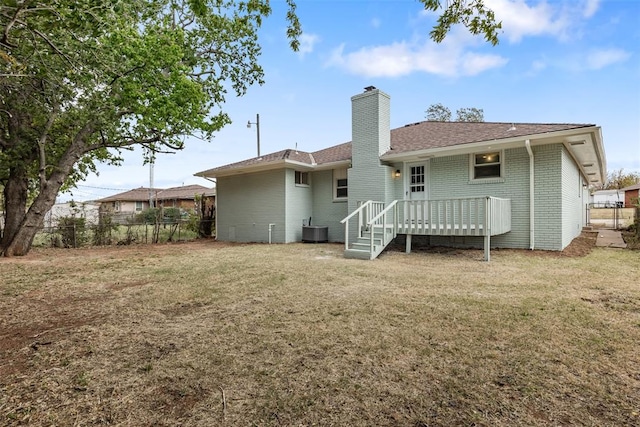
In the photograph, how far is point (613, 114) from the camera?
530 inches

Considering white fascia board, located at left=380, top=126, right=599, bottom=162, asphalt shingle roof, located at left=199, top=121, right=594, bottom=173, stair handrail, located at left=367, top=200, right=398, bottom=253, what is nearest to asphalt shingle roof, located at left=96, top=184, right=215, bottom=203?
asphalt shingle roof, located at left=199, top=121, right=594, bottom=173

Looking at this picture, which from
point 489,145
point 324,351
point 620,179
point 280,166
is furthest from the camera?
point 620,179

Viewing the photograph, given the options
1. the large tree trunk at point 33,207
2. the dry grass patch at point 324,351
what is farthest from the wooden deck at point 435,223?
the large tree trunk at point 33,207

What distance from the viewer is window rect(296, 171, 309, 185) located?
41.8 feet

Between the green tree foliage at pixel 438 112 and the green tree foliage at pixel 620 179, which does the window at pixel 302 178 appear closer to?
the green tree foliage at pixel 438 112

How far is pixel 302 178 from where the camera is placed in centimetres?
1294

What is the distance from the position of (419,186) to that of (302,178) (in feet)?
15.1

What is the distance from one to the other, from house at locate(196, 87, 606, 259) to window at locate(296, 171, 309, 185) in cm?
4

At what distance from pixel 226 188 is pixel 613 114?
16.4 m

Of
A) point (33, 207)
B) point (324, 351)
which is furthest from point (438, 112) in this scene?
point (324, 351)

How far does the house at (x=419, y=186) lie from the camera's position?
8.21m

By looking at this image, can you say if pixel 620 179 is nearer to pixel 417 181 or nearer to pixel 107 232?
pixel 417 181

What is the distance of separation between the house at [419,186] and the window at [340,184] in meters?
0.04

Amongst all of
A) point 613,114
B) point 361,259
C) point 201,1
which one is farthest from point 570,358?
point 613,114
